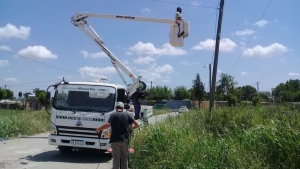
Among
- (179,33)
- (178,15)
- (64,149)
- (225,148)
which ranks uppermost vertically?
(178,15)

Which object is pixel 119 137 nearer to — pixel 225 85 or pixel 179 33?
pixel 179 33

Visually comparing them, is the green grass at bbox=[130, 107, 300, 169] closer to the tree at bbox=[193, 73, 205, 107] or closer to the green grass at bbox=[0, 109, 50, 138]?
the green grass at bbox=[0, 109, 50, 138]

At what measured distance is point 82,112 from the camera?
33.4 feet

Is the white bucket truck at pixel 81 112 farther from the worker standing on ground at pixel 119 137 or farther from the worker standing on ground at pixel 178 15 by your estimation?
the worker standing on ground at pixel 178 15

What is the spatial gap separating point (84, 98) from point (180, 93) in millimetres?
111665

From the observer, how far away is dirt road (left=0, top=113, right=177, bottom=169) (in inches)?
360

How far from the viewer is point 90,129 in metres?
10.0

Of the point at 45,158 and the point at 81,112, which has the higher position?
the point at 81,112

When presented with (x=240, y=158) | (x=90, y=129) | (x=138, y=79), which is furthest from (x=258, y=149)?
(x=138, y=79)

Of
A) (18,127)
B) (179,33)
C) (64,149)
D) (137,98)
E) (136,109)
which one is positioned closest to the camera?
(64,149)

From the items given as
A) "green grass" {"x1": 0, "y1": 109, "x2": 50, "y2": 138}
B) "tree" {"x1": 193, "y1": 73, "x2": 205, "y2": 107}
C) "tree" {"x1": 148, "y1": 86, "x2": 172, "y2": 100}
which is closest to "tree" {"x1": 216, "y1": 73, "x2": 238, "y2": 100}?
"tree" {"x1": 193, "y1": 73, "x2": 205, "y2": 107}

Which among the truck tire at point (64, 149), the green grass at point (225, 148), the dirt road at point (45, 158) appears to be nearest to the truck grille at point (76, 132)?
the dirt road at point (45, 158)

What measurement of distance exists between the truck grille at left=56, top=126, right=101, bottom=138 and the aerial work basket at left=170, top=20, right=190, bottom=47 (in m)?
4.94

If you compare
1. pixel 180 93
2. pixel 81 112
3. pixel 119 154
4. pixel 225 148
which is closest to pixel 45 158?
pixel 81 112
